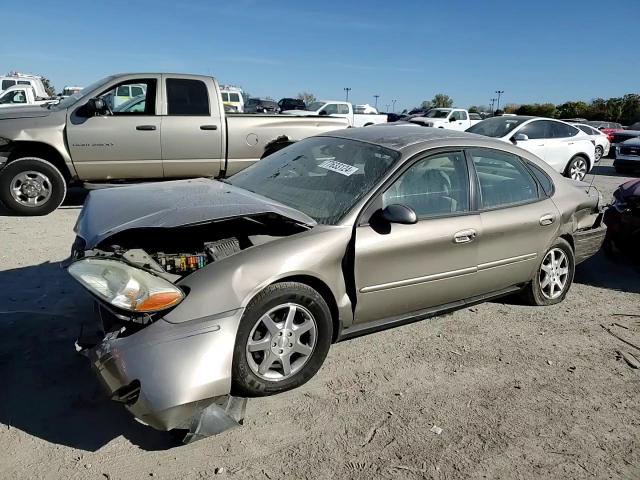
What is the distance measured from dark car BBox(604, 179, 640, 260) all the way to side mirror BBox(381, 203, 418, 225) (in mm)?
3674

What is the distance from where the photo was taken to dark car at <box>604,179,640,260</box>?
221 inches

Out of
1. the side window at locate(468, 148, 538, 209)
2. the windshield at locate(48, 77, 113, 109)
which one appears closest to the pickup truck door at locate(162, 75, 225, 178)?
the windshield at locate(48, 77, 113, 109)

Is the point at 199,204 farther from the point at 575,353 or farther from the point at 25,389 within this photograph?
the point at 575,353

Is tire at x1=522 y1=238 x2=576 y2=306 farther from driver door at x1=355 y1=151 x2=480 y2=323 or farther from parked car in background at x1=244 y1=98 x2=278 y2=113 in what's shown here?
parked car in background at x1=244 y1=98 x2=278 y2=113

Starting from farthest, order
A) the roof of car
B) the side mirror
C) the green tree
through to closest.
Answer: the green tree → the roof of car → the side mirror

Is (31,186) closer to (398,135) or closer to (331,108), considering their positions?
(398,135)

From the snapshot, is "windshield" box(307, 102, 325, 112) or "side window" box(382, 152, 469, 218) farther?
"windshield" box(307, 102, 325, 112)

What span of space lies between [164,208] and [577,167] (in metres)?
12.2

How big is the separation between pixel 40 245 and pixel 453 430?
4731 mm

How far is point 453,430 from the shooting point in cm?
279

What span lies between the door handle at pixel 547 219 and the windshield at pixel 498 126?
7768mm

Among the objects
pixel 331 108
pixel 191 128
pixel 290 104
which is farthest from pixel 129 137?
pixel 290 104

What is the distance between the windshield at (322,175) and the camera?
339cm

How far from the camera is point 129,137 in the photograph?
726cm
